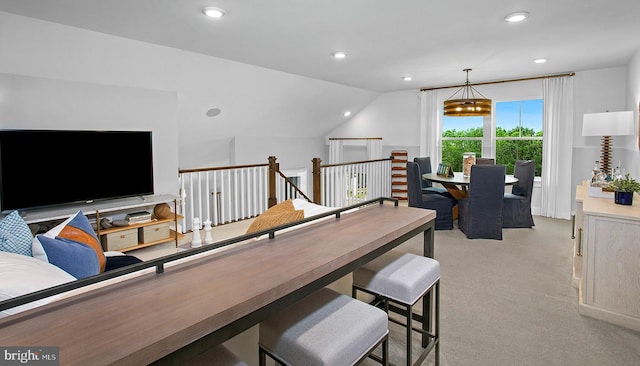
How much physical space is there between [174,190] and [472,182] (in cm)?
393

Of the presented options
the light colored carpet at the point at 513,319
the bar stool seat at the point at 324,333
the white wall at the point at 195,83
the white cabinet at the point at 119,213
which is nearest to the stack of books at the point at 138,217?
the white cabinet at the point at 119,213

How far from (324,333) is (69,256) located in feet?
4.39

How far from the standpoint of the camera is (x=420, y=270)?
189cm

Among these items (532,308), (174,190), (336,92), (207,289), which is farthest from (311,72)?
(207,289)

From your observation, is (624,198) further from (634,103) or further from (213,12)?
(213,12)

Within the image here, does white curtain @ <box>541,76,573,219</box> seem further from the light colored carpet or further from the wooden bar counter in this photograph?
the wooden bar counter

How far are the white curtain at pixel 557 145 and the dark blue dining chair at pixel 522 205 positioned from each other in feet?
3.02

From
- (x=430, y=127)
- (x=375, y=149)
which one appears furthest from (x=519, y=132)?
(x=375, y=149)

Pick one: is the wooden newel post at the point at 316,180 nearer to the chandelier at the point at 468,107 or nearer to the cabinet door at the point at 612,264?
the chandelier at the point at 468,107

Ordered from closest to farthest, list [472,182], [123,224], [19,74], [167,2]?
[167,2] → [19,74] → [123,224] → [472,182]

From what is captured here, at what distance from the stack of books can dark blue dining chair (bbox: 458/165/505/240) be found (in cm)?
403

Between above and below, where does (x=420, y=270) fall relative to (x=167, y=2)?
below

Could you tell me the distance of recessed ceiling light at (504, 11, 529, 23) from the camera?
2938mm

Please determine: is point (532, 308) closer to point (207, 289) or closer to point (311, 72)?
point (207, 289)
